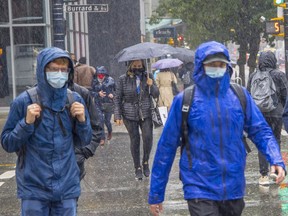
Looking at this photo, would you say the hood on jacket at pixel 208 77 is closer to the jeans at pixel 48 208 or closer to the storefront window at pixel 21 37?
the jeans at pixel 48 208

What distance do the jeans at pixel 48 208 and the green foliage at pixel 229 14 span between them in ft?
90.2

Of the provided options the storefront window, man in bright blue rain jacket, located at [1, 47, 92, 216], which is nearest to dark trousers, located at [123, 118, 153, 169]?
man in bright blue rain jacket, located at [1, 47, 92, 216]

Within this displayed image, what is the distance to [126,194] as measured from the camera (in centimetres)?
1027

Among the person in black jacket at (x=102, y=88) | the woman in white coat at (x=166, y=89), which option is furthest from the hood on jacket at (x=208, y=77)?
the woman in white coat at (x=166, y=89)

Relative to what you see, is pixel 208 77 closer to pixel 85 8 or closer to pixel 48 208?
pixel 48 208

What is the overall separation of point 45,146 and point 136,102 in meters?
5.90

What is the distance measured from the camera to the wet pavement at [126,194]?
9078 mm

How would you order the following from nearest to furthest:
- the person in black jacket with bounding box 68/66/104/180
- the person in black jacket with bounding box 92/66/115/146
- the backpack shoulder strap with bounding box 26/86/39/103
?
the backpack shoulder strap with bounding box 26/86/39/103 < the person in black jacket with bounding box 68/66/104/180 < the person in black jacket with bounding box 92/66/115/146

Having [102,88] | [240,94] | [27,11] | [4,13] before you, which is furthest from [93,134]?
[4,13]

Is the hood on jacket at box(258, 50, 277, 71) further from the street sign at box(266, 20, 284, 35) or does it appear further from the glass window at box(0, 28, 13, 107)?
the glass window at box(0, 28, 13, 107)

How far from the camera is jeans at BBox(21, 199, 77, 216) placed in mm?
5461

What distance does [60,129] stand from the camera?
18.1ft

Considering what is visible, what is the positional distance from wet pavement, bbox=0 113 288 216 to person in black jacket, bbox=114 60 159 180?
0.58 metres

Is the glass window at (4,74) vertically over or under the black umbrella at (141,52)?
under
